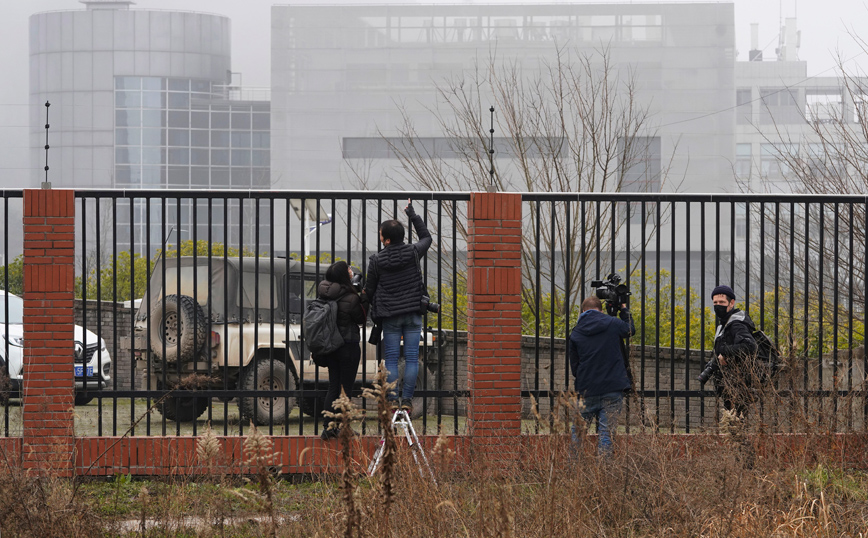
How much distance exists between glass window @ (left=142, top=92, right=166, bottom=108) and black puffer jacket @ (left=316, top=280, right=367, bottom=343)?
76.6 metres

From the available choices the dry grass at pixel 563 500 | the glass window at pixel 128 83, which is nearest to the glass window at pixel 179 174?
the glass window at pixel 128 83

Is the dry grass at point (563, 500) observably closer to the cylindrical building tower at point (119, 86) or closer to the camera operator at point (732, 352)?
the camera operator at point (732, 352)

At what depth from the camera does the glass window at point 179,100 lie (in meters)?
81.0

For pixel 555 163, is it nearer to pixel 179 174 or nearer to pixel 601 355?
pixel 601 355

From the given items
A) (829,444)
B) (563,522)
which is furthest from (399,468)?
(829,444)

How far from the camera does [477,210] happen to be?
7758mm

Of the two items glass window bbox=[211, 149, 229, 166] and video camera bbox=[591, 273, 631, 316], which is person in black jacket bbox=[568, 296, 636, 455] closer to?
video camera bbox=[591, 273, 631, 316]

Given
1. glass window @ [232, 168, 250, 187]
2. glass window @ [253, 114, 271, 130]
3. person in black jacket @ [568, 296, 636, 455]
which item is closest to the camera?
person in black jacket @ [568, 296, 636, 455]

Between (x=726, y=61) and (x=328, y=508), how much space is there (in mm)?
61710

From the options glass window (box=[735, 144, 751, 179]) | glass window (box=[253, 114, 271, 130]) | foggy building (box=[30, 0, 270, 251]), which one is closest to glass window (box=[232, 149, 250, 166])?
foggy building (box=[30, 0, 270, 251])

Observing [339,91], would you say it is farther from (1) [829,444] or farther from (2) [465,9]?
(1) [829,444]

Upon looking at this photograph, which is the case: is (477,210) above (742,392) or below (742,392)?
above

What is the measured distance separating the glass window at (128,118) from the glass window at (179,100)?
3.22 meters

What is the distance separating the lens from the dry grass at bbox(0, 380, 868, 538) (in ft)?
15.6
